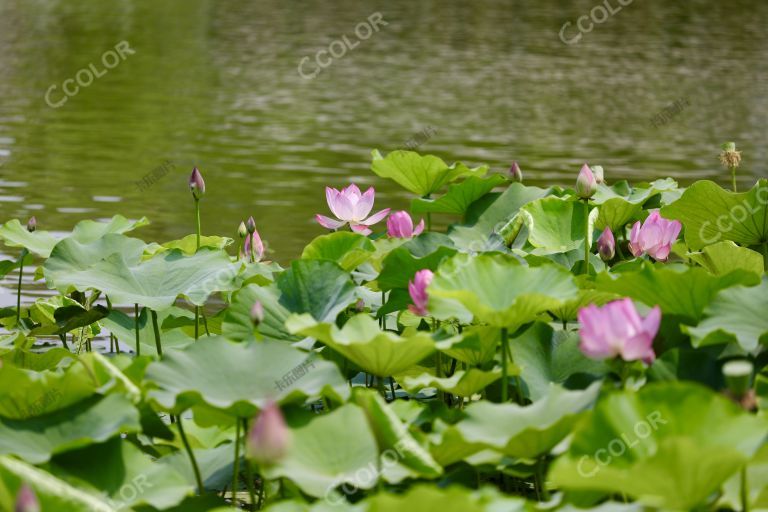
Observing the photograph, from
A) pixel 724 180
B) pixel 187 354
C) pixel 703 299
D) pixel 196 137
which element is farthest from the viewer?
pixel 196 137

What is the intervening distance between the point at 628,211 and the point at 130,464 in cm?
150

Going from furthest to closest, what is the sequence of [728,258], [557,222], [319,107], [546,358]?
[319,107], [557,222], [728,258], [546,358]

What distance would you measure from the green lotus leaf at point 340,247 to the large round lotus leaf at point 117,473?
→ 0.75 meters

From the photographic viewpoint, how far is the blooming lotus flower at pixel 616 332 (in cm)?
151

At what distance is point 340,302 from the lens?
1941 millimetres

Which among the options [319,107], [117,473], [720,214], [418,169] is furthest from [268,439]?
[319,107]

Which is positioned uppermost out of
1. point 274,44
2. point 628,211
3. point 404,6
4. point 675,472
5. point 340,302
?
point 675,472

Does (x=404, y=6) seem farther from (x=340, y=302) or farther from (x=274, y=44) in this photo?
(x=340, y=302)

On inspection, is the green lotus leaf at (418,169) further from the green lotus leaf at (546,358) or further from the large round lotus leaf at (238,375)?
the large round lotus leaf at (238,375)

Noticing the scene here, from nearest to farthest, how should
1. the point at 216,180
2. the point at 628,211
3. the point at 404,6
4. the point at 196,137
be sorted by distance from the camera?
the point at 628,211, the point at 216,180, the point at 196,137, the point at 404,6

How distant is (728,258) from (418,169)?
0.83 m

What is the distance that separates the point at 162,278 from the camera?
2.26 meters

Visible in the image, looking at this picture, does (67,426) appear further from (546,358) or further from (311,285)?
(546,358)

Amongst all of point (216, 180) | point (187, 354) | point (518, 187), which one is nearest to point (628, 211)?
point (518, 187)
